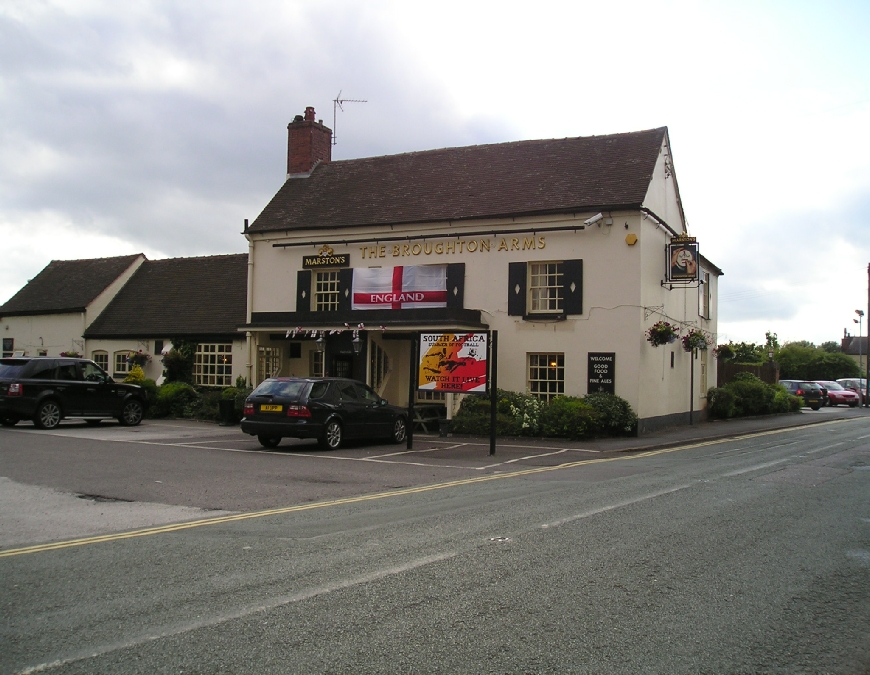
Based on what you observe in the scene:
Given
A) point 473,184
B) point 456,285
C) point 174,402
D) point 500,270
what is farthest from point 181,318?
point 500,270

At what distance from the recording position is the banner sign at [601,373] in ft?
70.7

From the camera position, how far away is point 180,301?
102 ft

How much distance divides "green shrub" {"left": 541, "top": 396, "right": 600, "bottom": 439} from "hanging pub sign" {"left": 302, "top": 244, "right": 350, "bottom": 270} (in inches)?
355

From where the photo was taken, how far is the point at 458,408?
72.5 feet

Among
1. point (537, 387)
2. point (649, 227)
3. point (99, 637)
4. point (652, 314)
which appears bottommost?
point (99, 637)

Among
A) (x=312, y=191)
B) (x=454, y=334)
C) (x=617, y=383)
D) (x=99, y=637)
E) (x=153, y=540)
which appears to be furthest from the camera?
(x=312, y=191)

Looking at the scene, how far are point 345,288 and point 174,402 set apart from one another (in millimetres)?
7043

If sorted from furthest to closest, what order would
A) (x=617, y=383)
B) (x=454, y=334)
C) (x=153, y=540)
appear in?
(x=617, y=383)
(x=454, y=334)
(x=153, y=540)

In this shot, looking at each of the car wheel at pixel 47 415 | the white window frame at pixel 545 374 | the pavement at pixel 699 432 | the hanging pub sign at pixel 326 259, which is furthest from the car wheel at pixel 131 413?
the pavement at pixel 699 432

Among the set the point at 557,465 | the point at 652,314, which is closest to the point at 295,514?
the point at 557,465

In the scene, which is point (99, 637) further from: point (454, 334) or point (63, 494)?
point (454, 334)

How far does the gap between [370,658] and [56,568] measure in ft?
11.0

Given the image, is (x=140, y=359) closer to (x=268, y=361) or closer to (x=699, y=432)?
(x=268, y=361)

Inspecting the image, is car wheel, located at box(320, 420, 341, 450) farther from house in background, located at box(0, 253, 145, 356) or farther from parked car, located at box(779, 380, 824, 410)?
parked car, located at box(779, 380, 824, 410)
